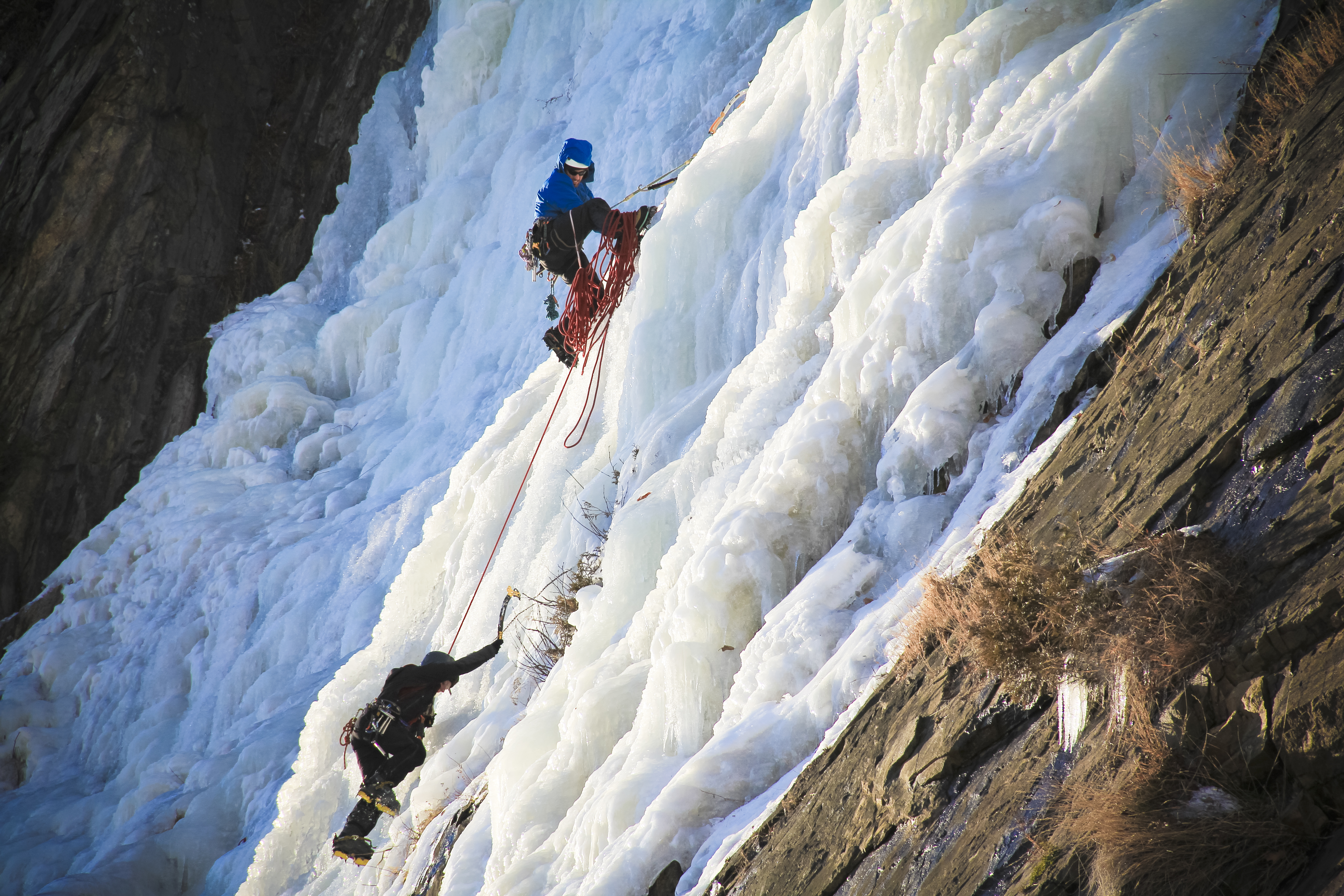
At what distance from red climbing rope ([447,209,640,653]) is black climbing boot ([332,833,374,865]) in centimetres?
143

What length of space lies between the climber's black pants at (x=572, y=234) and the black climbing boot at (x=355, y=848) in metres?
4.19

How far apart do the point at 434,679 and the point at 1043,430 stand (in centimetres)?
487

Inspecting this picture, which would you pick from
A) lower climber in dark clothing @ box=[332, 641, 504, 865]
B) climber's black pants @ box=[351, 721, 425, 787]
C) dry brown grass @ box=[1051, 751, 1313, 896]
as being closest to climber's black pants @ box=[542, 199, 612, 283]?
lower climber in dark clothing @ box=[332, 641, 504, 865]

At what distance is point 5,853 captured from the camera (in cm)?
984

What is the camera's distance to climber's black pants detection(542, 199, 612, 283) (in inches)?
284

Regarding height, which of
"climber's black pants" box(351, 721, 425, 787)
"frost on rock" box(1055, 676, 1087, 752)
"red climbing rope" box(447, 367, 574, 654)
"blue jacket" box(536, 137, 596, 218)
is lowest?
"frost on rock" box(1055, 676, 1087, 752)

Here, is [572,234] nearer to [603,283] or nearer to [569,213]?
[569,213]

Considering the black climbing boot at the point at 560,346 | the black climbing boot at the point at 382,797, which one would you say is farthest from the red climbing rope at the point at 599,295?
the black climbing boot at the point at 382,797

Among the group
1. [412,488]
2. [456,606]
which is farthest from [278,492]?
[456,606]

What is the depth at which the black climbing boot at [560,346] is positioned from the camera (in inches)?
302

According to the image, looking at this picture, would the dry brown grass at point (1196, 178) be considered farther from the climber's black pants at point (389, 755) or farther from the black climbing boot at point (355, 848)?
the black climbing boot at point (355, 848)

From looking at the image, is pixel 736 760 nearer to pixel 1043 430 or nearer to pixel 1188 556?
pixel 1043 430

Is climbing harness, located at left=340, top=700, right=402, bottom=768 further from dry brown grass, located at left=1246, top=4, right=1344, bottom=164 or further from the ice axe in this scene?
dry brown grass, located at left=1246, top=4, right=1344, bottom=164

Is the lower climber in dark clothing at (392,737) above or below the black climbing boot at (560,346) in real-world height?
below
